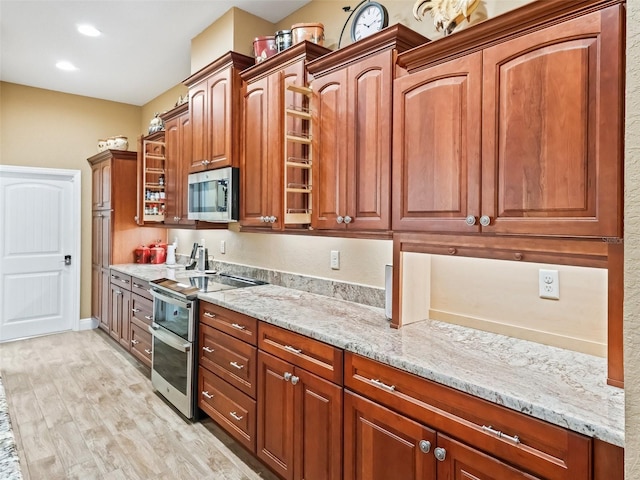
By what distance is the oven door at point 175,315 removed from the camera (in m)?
2.70

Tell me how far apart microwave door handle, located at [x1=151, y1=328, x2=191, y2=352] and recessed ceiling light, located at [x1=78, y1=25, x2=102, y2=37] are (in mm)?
2601

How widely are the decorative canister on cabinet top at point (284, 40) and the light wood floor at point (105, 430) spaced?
8.69 feet

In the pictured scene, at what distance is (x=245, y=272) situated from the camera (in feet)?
11.3

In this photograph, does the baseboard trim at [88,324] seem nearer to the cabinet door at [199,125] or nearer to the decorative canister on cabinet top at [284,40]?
the cabinet door at [199,125]

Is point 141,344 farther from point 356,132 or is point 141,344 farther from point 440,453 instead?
point 440,453

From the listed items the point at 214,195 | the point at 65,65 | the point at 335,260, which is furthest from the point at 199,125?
the point at 65,65

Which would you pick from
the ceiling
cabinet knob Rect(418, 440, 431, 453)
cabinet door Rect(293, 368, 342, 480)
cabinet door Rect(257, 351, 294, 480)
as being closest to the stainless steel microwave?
A: cabinet door Rect(257, 351, 294, 480)

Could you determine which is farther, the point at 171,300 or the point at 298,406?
the point at 171,300

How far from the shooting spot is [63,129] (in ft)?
16.1

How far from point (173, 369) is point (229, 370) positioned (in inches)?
29.4

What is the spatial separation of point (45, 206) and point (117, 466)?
386 cm

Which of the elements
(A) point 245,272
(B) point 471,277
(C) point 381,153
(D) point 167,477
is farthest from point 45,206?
(B) point 471,277

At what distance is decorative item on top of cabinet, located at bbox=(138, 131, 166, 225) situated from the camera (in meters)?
4.14

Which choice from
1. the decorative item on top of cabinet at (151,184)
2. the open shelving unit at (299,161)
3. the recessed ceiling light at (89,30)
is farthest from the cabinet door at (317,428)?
the recessed ceiling light at (89,30)
